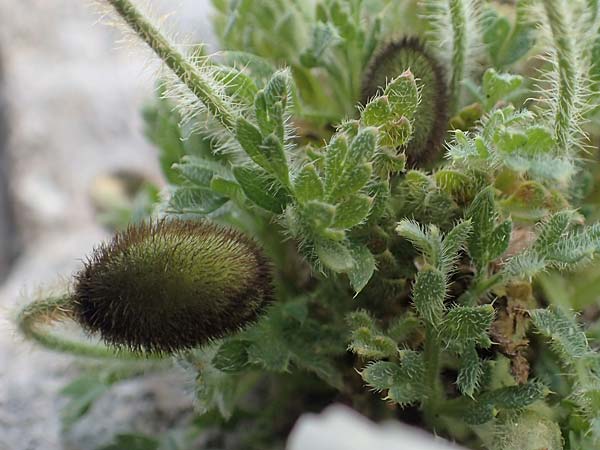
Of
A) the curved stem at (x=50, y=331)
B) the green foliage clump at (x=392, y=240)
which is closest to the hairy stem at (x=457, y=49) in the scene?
the green foliage clump at (x=392, y=240)

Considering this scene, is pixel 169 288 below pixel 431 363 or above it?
above

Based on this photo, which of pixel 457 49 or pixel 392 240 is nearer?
pixel 392 240

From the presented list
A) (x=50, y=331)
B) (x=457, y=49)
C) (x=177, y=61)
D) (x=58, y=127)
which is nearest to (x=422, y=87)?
(x=457, y=49)

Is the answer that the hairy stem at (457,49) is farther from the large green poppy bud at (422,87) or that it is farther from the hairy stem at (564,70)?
the hairy stem at (564,70)

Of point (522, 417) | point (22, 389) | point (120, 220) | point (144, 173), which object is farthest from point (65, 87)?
point (522, 417)

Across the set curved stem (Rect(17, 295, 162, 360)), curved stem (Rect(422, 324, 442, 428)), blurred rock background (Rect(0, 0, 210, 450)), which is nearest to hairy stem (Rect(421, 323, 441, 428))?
curved stem (Rect(422, 324, 442, 428))

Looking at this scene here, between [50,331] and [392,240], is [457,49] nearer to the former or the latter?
[392,240]
